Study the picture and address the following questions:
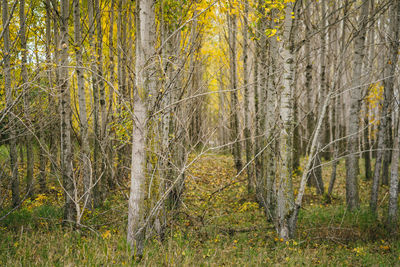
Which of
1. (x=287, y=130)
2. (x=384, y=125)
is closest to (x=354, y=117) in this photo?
(x=384, y=125)

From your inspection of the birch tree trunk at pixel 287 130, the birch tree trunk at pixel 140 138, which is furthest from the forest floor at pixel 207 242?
the birch tree trunk at pixel 287 130

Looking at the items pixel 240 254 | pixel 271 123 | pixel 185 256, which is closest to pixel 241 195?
pixel 271 123

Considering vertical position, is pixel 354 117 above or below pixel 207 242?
above

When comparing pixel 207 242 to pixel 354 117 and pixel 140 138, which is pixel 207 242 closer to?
pixel 140 138

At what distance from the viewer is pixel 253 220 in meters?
6.74

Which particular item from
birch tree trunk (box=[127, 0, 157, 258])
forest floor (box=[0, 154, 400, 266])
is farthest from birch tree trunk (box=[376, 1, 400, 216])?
birch tree trunk (box=[127, 0, 157, 258])

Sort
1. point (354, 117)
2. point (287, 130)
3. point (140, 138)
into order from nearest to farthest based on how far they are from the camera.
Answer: point (140, 138) < point (287, 130) < point (354, 117)

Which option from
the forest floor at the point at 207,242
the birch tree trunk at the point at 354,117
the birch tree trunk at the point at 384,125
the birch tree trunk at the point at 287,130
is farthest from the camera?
the birch tree trunk at the point at 354,117

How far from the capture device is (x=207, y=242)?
4.84m

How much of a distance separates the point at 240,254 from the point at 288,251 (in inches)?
31.1

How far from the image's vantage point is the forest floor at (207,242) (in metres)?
3.61

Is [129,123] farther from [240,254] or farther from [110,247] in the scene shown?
[240,254]

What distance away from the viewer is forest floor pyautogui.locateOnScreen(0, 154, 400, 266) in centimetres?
361

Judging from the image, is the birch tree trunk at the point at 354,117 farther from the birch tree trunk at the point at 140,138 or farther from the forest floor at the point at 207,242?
the birch tree trunk at the point at 140,138
